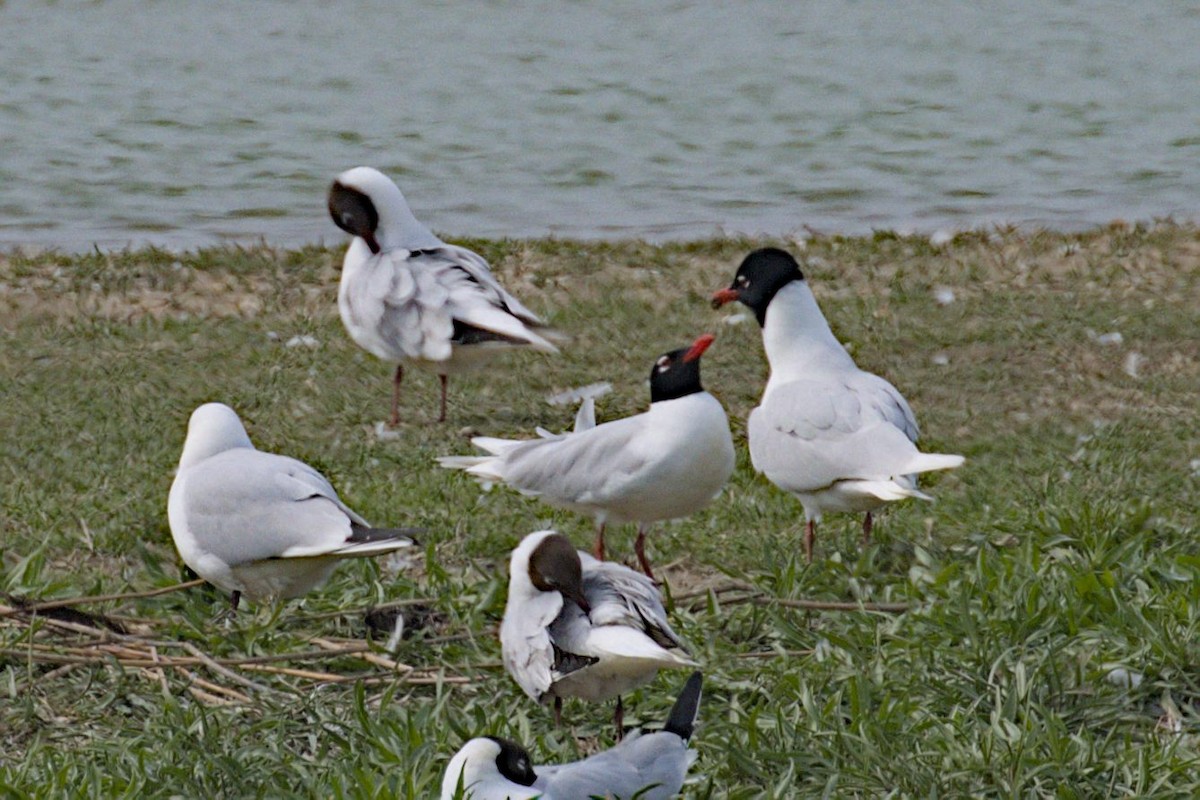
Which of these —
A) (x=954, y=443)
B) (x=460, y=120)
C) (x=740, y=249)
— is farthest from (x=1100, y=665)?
(x=460, y=120)

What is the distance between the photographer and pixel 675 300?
9305 millimetres

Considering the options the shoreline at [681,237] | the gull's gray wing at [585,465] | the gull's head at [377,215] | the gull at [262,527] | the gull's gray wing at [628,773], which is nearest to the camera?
the gull's gray wing at [628,773]

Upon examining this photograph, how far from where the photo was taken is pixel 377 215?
320 inches

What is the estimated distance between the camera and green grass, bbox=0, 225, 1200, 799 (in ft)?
14.4

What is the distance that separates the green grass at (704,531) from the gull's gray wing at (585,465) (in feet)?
1.13

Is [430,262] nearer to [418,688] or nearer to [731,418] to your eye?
[731,418]

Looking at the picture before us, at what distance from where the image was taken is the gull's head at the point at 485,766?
3.86 m

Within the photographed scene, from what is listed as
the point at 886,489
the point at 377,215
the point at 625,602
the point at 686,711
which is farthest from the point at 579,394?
the point at 686,711

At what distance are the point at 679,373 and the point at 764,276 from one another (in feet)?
3.57

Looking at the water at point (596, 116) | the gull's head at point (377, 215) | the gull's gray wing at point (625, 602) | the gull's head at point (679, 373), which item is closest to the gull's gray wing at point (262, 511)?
the gull's gray wing at point (625, 602)

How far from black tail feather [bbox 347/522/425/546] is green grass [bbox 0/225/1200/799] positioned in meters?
0.31

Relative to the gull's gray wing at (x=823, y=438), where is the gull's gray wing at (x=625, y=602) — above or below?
above

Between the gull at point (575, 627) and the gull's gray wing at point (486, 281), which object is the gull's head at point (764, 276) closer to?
the gull's gray wing at point (486, 281)

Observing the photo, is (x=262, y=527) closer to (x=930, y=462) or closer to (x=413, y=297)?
(x=930, y=462)
